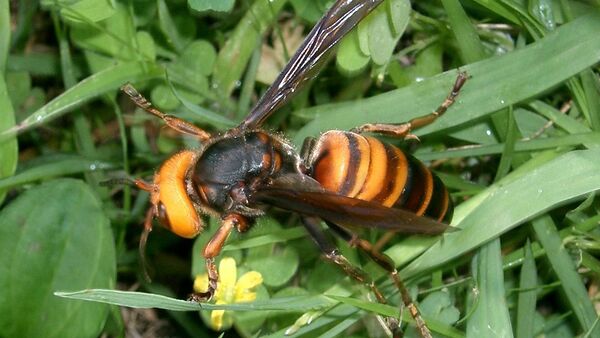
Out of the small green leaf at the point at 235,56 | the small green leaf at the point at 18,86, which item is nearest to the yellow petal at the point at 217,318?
the small green leaf at the point at 235,56

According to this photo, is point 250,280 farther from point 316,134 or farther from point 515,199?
point 515,199

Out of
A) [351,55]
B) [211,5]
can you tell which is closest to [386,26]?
[351,55]

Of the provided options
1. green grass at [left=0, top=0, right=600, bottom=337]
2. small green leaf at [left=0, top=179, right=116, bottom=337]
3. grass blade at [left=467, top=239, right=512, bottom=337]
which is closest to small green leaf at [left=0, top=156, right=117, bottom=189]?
green grass at [left=0, top=0, right=600, bottom=337]

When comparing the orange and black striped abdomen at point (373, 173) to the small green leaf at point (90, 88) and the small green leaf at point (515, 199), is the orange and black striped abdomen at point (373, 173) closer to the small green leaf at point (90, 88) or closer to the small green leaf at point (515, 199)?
the small green leaf at point (515, 199)

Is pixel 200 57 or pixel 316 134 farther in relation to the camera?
pixel 200 57

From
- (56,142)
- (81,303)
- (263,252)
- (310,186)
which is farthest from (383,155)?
(56,142)

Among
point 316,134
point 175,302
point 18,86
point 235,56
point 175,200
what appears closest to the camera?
point 175,302
